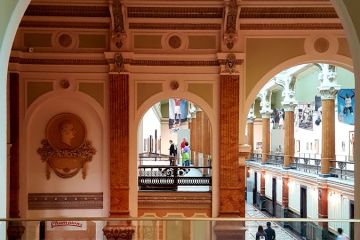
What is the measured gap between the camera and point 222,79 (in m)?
10.8

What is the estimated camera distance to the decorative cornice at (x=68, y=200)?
429 inches

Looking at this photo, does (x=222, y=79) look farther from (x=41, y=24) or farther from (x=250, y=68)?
(x=41, y=24)

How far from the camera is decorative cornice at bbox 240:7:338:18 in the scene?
35.1 ft

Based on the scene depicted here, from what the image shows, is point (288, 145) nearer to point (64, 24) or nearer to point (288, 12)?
point (288, 12)

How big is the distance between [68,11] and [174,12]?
2488 millimetres

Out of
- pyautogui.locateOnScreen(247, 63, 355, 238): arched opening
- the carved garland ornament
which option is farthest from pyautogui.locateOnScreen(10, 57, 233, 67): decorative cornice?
pyautogui.locateOnScreen(247, 63, 355, 238): arched opening

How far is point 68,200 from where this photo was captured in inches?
430

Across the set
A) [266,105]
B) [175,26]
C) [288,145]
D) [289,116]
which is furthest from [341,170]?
[266,105]

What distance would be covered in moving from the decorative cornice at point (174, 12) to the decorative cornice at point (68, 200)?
4.38 meters

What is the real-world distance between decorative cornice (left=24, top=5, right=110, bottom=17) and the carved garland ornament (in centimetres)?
238

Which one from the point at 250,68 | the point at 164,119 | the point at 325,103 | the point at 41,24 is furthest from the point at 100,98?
the point at 164,119

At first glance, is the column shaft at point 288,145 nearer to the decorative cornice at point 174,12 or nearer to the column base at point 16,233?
the decorative cornice at point 174,12

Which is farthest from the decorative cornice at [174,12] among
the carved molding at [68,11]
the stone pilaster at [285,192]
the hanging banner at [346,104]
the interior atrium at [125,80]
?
the stone pilaster at [285,192]

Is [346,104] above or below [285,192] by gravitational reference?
above
